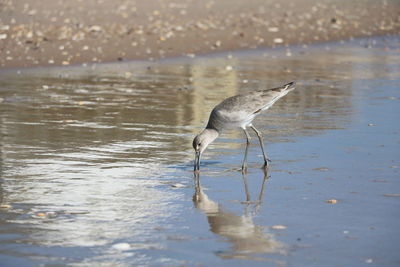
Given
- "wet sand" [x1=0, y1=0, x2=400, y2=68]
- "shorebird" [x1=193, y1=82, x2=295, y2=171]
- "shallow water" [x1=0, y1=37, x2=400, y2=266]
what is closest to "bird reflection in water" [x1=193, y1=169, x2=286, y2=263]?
"shallow water" [x1=0, y1=37, x2=400, y2=266]

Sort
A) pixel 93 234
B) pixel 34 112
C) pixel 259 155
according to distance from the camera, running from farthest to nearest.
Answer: pixel 34 112 → pixel 259 155 → pixel 93 234

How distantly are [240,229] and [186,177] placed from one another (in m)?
1.93

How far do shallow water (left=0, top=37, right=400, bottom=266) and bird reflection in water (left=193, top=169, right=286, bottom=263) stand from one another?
0.06ft

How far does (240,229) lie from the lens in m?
6.81

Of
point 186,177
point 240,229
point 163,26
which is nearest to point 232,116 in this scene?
point 186,177

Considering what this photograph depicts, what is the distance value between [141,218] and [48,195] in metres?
1.19

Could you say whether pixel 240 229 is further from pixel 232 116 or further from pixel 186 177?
pixel 232 116

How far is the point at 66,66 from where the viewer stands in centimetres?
1806

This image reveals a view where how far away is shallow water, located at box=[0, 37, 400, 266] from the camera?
633cm

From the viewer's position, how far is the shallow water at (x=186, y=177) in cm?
633

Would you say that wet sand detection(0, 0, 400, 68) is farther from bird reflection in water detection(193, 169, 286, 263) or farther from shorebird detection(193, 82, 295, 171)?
bird reflection in water detection(193, 169, 286, 263)

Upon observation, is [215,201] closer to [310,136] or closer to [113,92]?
[310,136]

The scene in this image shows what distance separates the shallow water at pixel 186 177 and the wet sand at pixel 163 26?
3.65 metres

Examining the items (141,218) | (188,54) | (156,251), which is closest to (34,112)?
(141,218)
